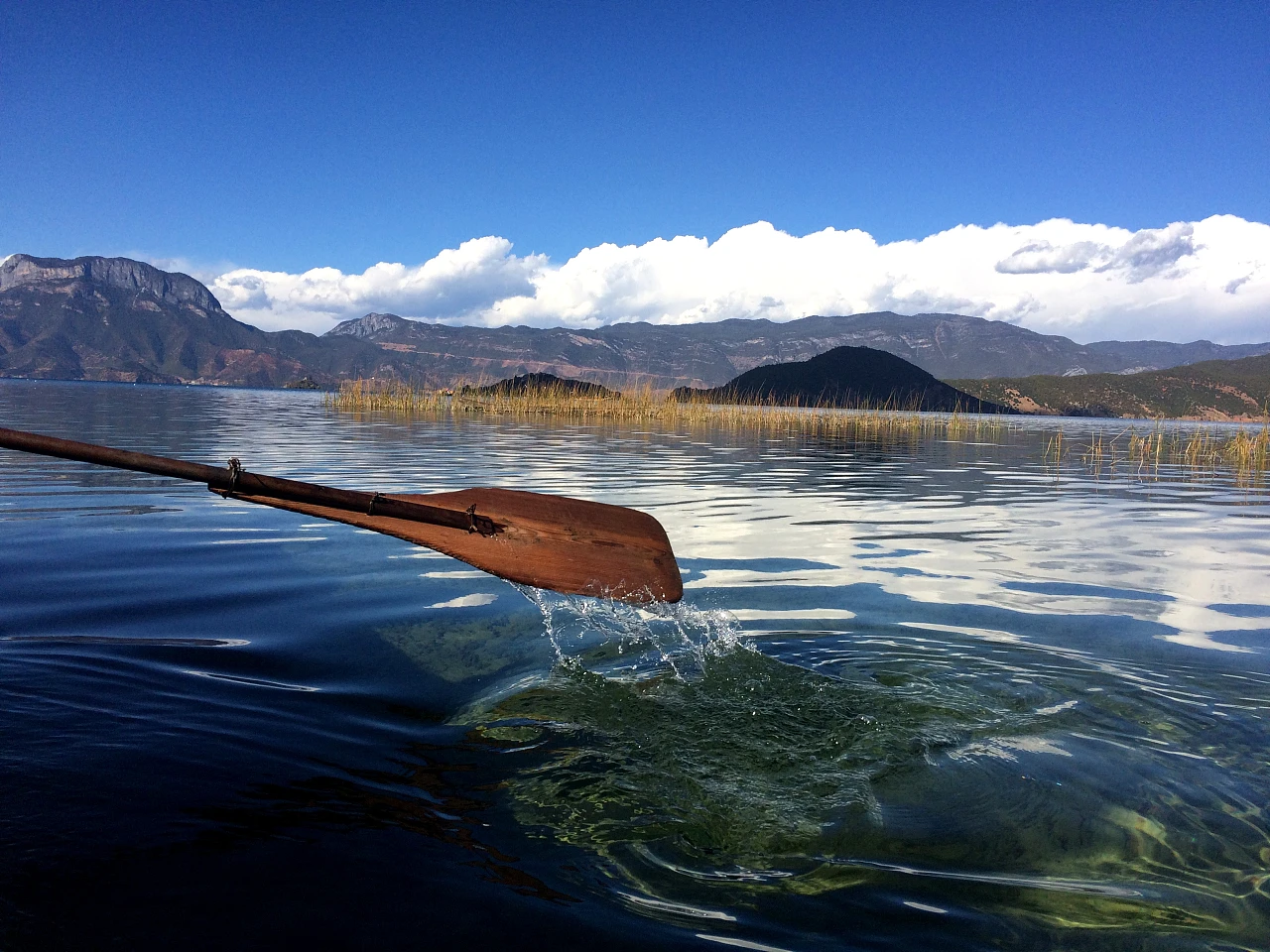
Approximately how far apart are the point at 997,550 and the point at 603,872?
6.66 meters

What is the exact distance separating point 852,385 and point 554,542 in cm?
10558

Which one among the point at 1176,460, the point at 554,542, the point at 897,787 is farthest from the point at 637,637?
the point at 1176,460

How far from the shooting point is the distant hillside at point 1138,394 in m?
114

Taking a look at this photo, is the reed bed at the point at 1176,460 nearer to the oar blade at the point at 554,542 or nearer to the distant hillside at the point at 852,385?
the oar blade at the point at 554,542

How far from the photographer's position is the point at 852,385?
105m

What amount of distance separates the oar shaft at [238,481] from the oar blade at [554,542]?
126 millimetres

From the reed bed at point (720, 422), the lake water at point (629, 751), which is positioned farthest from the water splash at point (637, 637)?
the reed bed at point (720, 422)

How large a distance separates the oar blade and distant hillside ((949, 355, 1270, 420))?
389 ft

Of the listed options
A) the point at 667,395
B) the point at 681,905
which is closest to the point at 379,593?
the point at 681,905

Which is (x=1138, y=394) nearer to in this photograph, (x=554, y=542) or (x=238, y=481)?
(x=554, y=542)

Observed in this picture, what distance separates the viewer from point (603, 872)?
252cm

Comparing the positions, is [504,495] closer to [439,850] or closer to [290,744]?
[290,744]

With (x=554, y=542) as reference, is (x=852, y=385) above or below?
above

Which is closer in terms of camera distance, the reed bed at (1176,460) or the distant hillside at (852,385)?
the reed bed at (1176,460)
